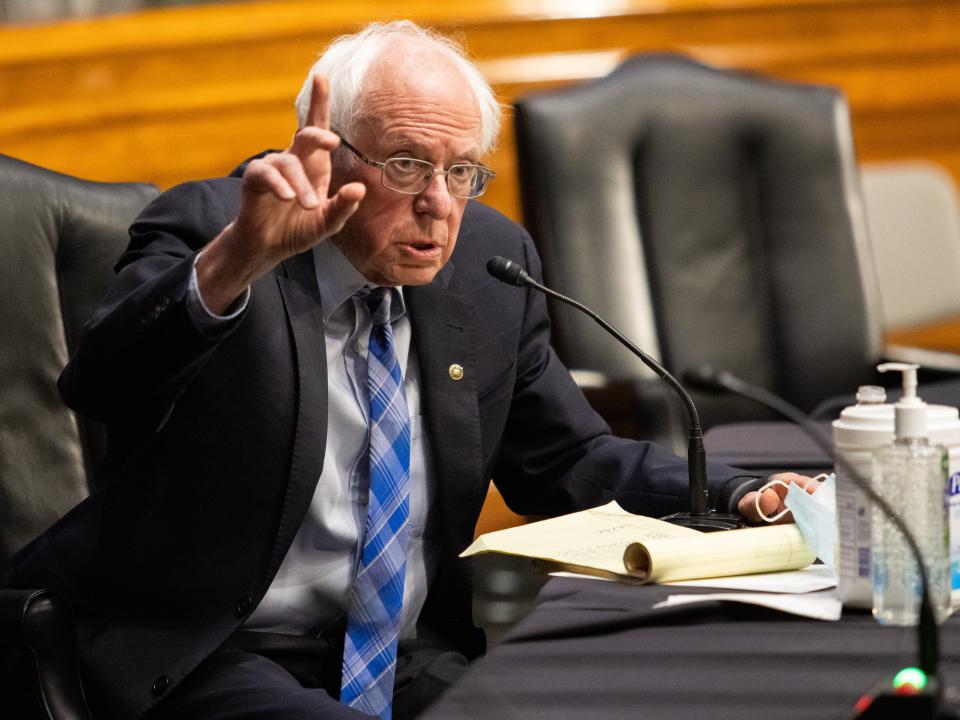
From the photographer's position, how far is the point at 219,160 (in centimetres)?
370

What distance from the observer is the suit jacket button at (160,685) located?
133cm

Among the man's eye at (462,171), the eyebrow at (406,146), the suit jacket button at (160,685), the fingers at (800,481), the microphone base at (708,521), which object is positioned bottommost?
the suit jacket button at (160,685)

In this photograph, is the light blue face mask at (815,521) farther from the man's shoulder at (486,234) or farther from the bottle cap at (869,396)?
the man's shoulder at (486,234)

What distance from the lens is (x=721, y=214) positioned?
267 cm

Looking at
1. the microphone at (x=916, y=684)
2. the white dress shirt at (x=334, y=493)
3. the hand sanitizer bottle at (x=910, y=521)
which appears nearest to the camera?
the microphone at (x=916, y=684)

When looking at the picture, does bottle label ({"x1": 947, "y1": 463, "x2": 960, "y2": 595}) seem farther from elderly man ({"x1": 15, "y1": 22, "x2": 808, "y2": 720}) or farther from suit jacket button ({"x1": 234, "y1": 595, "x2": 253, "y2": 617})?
suit jacket button ({"x1": 234, "y1": 595, "x2": 253, "y2": 617})

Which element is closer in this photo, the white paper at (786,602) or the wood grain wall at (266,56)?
the white paper at (786,602)

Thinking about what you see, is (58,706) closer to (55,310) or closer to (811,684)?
(55,310)

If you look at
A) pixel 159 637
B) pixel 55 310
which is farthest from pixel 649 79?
pixel 159 637

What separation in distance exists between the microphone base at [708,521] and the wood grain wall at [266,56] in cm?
228

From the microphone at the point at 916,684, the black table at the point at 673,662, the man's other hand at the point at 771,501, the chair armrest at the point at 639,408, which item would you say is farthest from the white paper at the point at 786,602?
the chair armrest at the point at 639,408

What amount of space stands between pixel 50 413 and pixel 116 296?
0.98ft

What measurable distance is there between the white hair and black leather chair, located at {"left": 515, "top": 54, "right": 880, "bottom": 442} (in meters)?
0.99

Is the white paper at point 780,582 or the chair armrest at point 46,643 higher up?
the white paper at point 780,582
